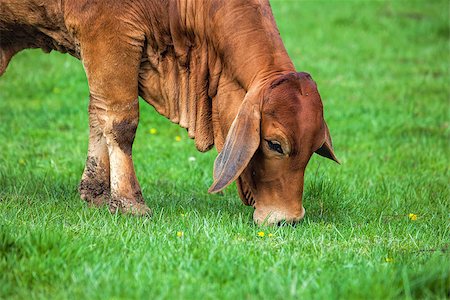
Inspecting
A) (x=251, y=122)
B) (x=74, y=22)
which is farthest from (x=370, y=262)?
(x=74, y=22)

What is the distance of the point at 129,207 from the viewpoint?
21.4 feet

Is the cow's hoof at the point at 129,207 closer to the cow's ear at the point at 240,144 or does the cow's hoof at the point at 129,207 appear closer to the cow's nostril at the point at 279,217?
the cow's ear at the point at 240,144

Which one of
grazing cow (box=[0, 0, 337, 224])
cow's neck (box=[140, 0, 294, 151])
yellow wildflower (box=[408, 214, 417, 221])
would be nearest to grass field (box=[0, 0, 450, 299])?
yellow wildflower (box=[408, 214, 417, 221])

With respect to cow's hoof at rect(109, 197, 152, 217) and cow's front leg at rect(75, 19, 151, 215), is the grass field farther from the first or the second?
cow's front leg at rect(75, 19, 151, 215)

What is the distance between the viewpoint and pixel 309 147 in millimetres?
6008

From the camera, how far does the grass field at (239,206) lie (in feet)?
15.4

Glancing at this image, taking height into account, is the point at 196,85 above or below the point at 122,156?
above

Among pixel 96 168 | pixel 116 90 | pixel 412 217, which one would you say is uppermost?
pixel 116 90

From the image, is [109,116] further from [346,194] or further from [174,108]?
[346,194]

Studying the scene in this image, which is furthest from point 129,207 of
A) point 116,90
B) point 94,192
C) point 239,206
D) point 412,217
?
point 412,217

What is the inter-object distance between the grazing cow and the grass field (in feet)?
1.08

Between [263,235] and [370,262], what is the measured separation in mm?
865

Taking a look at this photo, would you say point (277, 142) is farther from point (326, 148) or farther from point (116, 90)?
point (116, 90)

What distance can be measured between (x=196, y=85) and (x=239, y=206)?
1.07 meters
